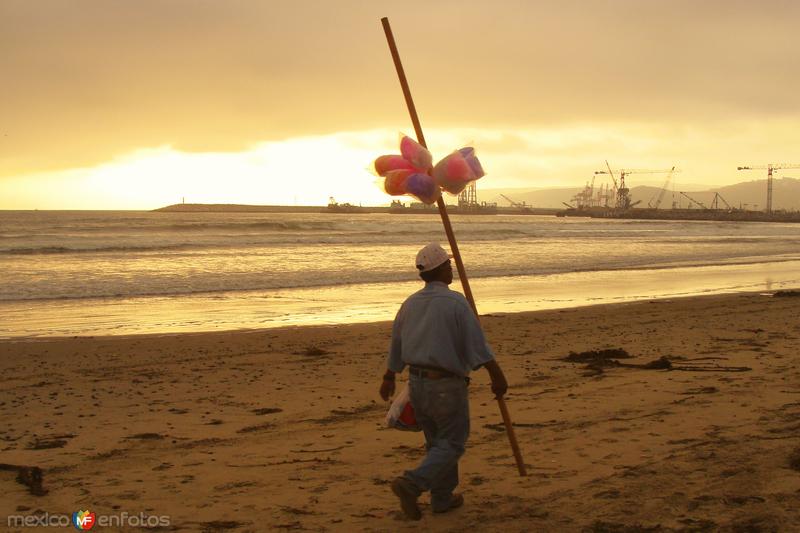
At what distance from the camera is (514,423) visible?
6973 mm

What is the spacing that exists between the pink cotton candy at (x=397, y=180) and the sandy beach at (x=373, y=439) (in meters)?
1.99

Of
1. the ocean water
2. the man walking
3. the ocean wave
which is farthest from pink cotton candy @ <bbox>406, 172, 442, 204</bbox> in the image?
the ocean wave

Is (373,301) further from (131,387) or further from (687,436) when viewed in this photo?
(687,436)

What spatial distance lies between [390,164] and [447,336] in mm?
1379

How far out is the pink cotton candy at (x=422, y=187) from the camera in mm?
5336

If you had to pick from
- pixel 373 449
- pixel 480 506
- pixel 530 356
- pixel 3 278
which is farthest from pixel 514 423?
pixel 3 278

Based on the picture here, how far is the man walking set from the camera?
4781 millimetres

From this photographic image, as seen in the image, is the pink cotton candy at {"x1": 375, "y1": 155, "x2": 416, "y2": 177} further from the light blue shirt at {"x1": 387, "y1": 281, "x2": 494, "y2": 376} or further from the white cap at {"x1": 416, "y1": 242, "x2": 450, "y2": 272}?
the light blue shirt at {"x1": 387, "y1": 281, "x2": 494, "y2": 376}

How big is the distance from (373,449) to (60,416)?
3161mm

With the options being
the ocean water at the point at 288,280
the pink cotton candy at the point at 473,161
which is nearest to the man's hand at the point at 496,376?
the pink cotton candy at the point at 473,161

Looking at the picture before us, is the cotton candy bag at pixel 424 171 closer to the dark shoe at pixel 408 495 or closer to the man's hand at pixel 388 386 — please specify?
the man's hand at pixel 388 386

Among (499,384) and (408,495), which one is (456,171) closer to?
(499,384)

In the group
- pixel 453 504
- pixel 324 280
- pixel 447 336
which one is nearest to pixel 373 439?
pixel 453 504

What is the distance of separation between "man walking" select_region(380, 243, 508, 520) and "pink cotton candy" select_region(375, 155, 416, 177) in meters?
0.77
